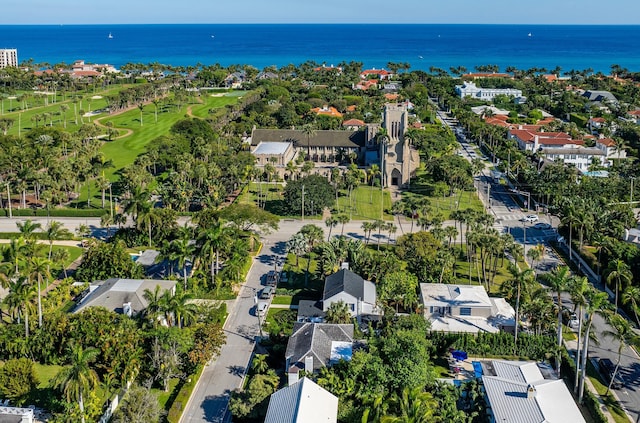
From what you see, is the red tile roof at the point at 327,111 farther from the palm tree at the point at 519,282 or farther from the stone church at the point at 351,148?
the palm tree at the point at 519,282

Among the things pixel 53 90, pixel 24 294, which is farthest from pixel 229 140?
pixel 53 90

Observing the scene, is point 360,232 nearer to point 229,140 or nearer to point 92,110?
point 229,140

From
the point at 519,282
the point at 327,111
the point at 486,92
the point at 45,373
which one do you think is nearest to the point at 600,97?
the point at 486,92

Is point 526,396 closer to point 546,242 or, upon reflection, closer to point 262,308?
point 262,308

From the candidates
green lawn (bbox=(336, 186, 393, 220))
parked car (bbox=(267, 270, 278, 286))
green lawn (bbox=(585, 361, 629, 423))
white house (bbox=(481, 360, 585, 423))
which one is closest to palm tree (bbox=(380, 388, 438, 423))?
white house (bbox=(481, 360, 585, 423))

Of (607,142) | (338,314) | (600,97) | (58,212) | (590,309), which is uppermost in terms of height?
(600,97)

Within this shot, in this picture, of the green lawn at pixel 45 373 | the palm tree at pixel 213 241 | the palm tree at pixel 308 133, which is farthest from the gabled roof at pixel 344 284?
the palm tree at pixel 308 133
